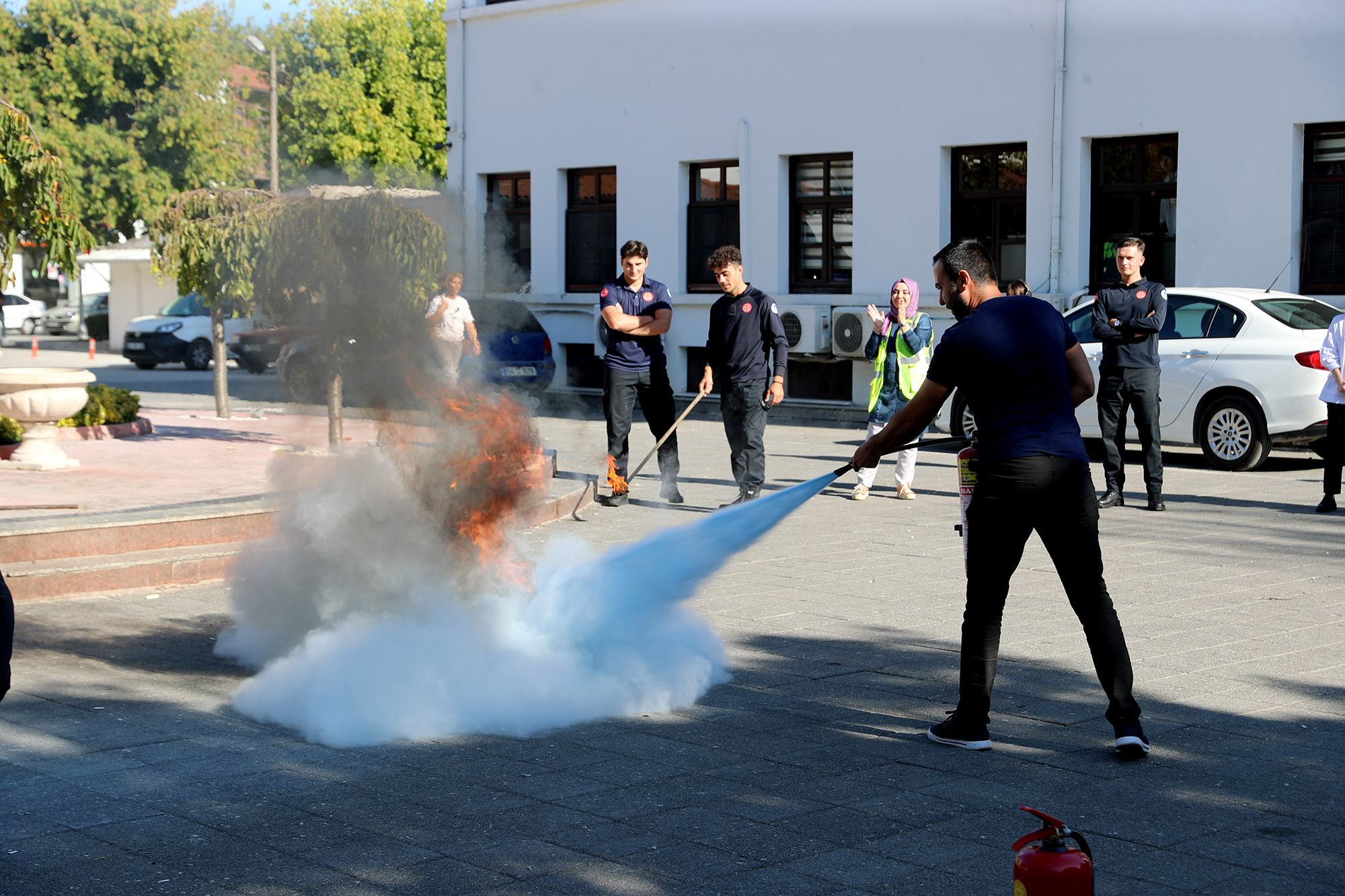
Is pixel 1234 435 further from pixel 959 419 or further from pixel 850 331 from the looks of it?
pixel 850 331

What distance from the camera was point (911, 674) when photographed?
6340 mm

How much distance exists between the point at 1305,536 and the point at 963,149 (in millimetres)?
11100

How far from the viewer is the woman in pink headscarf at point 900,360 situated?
11.7 meters

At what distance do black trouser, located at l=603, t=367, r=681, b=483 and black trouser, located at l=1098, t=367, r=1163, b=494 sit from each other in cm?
351

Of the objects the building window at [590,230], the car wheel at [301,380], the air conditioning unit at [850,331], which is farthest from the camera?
the building window at [590,230]

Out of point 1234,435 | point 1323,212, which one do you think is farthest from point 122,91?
point 1234,435

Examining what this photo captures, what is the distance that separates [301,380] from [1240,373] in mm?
9969

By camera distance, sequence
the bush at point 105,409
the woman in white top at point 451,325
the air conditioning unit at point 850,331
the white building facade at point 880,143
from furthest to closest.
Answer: the air conditioning unit at point 850,331 → the white building facade at point 880,143 → the bush at point 105,409 → the woman in white top at point 451,325

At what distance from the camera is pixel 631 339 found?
1151 centimetres

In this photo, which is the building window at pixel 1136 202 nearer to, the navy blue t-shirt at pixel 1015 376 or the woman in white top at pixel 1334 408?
the woman in white top at pixel 1334 408

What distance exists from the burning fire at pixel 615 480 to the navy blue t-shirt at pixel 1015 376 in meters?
6.61

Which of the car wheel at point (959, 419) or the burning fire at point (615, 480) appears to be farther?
the car wheel at point (959, 419)

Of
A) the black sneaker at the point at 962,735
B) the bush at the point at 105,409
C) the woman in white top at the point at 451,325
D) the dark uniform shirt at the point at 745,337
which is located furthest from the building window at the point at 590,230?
the black sneaker at the point at 962,735

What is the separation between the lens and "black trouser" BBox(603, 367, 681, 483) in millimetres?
11453
